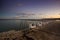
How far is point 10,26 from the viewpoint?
1.79m

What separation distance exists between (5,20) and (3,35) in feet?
0.72

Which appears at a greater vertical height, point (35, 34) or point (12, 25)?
point (12, 25)

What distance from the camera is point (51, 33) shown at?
5.72ft

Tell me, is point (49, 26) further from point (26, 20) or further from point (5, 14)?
point (5, 14)

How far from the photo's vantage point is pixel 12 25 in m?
1.79

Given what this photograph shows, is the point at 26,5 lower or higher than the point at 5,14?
higher

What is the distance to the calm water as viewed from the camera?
178 centimetres

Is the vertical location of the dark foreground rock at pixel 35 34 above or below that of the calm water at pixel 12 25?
below

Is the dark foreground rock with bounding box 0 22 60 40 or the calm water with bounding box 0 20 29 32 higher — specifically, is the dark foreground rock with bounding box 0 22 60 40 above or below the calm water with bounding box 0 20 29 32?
below

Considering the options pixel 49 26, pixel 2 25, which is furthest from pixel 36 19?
pixel 2 25

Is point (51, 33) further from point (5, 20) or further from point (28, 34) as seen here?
point (5, 20)

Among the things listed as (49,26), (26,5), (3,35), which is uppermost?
(26,5)

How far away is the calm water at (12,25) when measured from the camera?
1777mm

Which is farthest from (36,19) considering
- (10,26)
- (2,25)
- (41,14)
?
(2,25)
